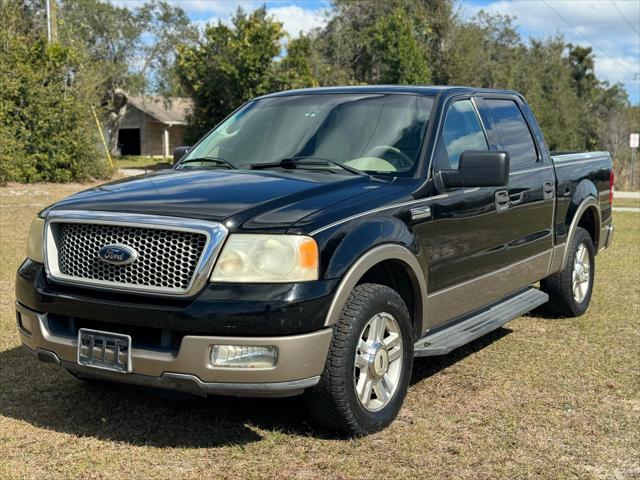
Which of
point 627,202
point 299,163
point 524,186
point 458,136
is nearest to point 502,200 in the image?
point 524,186

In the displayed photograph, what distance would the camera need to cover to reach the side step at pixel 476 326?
14.6ft

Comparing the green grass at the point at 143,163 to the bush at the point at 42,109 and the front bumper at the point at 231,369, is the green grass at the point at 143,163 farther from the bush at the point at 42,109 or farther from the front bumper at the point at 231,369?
the front bumper at the point at 231,369

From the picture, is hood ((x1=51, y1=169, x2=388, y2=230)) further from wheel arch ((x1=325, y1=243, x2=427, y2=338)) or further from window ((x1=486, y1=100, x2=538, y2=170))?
window ((x1=486, y1=100, x2=538, y2=170))

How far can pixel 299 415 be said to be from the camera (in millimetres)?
4328

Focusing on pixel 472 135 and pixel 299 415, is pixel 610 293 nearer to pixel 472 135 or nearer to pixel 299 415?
pixel 472 135

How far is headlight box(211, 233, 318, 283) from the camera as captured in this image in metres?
3.48

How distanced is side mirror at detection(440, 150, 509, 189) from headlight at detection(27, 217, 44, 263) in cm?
232

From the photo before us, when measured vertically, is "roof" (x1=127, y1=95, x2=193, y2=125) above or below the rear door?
above

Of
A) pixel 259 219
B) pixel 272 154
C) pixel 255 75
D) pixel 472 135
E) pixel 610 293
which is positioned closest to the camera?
pixel 259 219

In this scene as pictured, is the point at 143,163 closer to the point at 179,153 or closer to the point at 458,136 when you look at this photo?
the point at 179,153

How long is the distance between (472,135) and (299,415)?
2.24 m

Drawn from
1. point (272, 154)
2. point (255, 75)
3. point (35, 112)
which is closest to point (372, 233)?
point (272, 154)

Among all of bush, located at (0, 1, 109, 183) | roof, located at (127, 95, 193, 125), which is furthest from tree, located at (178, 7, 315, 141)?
roof, located at (127, 95, 193, 125)

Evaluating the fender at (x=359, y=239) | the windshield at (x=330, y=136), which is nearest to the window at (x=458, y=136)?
the windshield at (x=330, y=136)
